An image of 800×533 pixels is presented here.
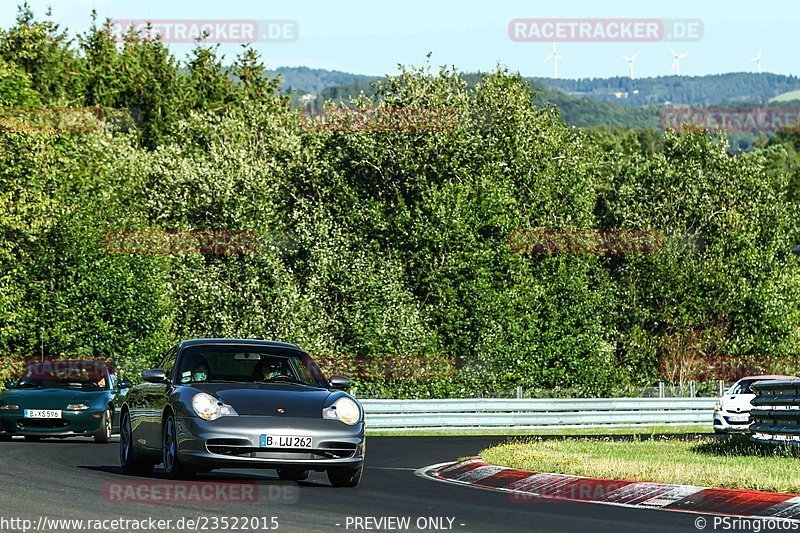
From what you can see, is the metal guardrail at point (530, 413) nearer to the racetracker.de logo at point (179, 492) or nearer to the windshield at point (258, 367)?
the windshield at point (258, 367)

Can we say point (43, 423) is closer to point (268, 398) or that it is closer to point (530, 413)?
point (268, 398)

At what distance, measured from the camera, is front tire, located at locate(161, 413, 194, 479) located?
42.3 ft

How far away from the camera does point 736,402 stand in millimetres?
29312

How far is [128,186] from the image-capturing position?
53125 mm

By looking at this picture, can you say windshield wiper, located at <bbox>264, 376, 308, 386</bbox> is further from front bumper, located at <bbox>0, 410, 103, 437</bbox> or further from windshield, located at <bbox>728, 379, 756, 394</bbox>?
windshield, located at <bbox>728, 379, 756, 394</bbox>

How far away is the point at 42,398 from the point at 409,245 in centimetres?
3030

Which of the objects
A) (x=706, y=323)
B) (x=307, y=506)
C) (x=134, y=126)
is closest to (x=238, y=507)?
(x=307, y=506)

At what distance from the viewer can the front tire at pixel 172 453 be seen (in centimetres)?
1290

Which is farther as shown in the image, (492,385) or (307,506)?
(492,385)

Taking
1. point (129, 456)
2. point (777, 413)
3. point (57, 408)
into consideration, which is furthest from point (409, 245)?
point (129, 456)

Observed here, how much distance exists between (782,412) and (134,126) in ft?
183

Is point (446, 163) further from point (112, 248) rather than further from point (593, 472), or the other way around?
point (593, 472)

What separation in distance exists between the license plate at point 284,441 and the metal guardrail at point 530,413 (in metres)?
17.7

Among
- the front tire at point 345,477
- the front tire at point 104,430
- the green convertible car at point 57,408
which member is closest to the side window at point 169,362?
the front tire at point 345,477
